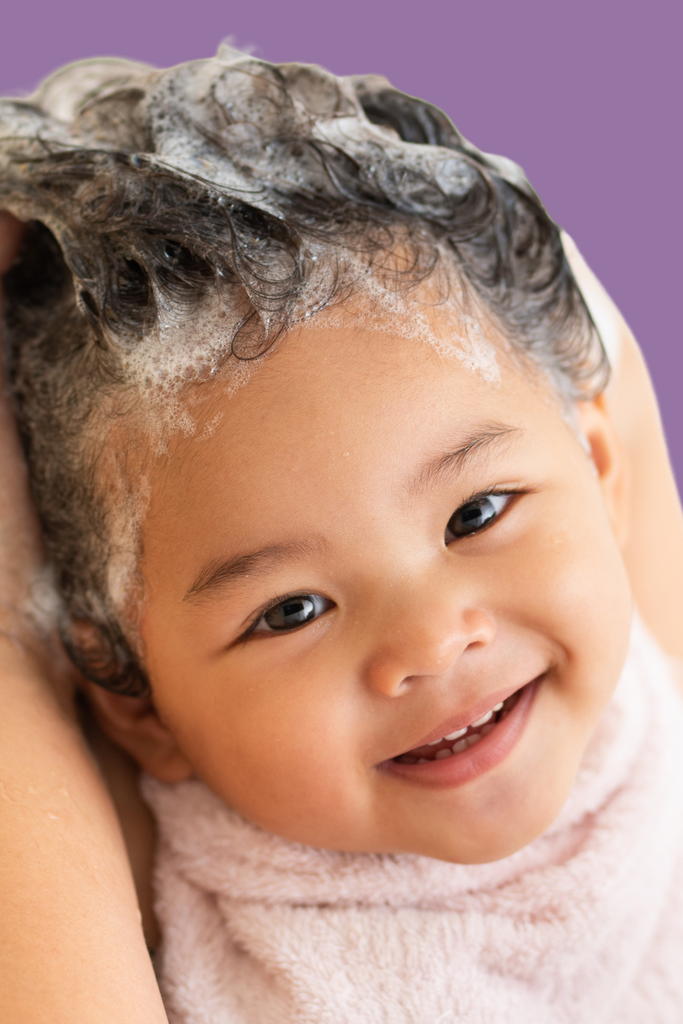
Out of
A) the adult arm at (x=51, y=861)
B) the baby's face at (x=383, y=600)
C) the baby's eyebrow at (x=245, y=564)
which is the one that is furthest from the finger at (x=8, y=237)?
the baby's eyebrow at (x=245, y=564)

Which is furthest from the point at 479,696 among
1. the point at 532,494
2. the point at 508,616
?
the point at 532,494

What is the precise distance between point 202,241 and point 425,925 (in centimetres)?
85

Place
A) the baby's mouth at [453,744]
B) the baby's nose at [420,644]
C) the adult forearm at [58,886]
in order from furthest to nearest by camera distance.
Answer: the baby's mouth at [453,744], the baby's nose at [420,644], the adult forearm at [58,886]

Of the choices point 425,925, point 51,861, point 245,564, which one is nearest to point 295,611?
point 245,564

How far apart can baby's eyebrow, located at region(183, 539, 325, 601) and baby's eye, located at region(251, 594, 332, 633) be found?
5 cm

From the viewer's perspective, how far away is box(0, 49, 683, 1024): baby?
3.04 feet

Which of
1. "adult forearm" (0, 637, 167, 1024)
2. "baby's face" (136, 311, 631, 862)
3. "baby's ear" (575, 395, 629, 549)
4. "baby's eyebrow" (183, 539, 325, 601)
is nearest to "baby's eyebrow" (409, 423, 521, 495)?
"baby's face" (136, 311, 631, 862)

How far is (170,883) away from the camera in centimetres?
116

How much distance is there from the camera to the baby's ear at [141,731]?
1164 mm

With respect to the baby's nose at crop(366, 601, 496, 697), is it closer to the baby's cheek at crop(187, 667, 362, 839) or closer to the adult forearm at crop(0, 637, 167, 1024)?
the baby's cheek at crop(187, 667, 362, 839)

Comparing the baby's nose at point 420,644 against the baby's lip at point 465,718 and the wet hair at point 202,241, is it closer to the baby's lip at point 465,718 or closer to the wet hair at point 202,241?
the baby's lip at point 465,718

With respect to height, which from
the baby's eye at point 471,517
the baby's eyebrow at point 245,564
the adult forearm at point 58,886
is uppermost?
the baby's eyebrow at point 245,564

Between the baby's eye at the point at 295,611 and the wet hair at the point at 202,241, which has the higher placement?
the wet hair at the point at 202,241

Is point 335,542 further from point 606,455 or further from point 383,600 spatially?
point 606,455
